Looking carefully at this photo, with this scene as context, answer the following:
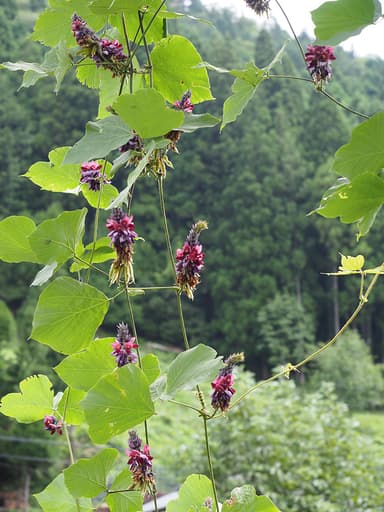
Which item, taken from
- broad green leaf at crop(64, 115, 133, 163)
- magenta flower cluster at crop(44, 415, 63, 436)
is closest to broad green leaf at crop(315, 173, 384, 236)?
broad green leaf at crop(64, 115, 133, 163)

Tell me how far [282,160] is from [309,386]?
6.20m

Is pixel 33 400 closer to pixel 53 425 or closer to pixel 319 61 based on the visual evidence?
pixel 53 425

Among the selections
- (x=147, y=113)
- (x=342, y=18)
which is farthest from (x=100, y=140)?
(x=342, y=18)

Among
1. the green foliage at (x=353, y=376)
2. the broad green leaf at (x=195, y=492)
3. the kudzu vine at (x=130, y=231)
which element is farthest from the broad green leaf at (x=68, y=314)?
the green foliage at (x=353, y=376)

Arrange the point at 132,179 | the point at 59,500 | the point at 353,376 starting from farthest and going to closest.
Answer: the point at 353,376 → the point at 59,500 → the point at 132,179

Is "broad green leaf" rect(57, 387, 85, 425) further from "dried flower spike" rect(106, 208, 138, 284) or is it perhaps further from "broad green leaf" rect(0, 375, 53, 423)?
"dried flower spike" rect(106, 208, 138, 284)

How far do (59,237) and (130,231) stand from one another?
45 mm

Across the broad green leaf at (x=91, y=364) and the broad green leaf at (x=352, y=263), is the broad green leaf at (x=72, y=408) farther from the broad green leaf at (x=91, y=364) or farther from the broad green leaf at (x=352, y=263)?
the broad green leaf at (x=352, y=263)

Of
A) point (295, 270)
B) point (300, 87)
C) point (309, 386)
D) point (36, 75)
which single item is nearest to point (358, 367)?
point (309, 386)

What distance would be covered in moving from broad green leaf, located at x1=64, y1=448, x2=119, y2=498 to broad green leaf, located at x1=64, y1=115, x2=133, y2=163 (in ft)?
0.51

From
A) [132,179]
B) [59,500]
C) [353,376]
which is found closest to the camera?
[132,179]

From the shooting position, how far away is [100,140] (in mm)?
307

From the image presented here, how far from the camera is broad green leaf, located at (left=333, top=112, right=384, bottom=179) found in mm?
312

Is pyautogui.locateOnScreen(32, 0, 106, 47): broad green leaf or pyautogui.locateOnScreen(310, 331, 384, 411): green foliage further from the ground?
pyautogui.locateOnScreen(32, 0, 106, 47): broad green leaf
